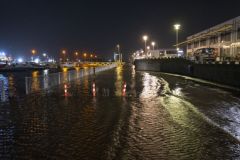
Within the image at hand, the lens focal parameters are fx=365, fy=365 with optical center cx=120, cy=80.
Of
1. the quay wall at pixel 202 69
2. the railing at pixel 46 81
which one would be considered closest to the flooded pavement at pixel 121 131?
the railing at pixel 46 81

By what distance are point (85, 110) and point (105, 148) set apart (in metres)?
6.97

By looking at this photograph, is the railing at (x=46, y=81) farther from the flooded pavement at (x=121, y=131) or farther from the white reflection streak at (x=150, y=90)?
the white reflection streak at (x=150, y=90)

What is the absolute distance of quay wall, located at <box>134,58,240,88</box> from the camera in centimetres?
2720

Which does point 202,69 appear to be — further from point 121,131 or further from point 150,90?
point 121,131

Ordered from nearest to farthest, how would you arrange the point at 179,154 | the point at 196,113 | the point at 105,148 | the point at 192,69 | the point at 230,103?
1. the point at 179,154
2. the point at 105,148
3. the point at 196,113
4. the point at 230,103
5. the point at 192,69

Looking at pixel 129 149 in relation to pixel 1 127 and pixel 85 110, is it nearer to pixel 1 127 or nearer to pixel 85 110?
pixel 1 127

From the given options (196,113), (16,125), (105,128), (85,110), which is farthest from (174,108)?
(16,125)

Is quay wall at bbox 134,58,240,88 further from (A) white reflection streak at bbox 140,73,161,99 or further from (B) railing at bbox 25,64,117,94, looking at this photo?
(B) railing at bbox 25,64,117,94

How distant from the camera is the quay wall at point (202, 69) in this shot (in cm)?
2720

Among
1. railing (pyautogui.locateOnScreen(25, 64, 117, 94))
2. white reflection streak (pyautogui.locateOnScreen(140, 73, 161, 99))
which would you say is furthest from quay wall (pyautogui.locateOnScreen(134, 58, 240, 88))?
railing (pyautogui.locateOnScreen(25, 64, 117, 94))

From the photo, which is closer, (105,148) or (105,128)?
(105,148)

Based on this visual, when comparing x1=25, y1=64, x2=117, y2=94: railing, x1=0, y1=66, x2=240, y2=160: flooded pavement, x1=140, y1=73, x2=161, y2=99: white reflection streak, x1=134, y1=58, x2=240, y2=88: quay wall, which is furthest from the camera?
x1=134, y1=58, x2=240, y2=88: quay wall

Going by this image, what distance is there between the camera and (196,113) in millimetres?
14492

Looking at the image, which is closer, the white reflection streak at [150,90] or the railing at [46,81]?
the white reflection streak at [150,90]
